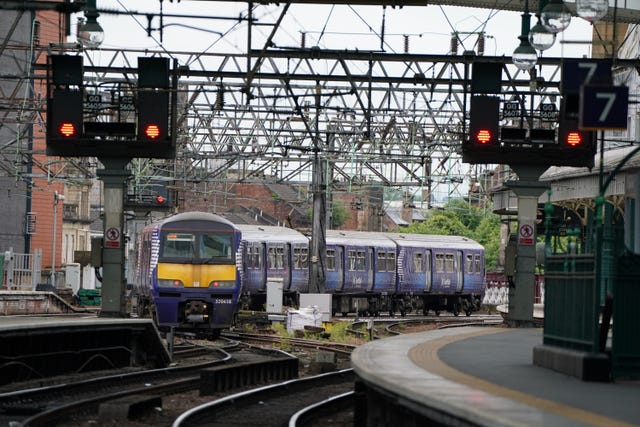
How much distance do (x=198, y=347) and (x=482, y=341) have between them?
12.8 m

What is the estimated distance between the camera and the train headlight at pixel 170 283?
35.1m

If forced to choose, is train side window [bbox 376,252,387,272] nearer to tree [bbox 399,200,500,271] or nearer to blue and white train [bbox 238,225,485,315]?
blue and white train [bbox 238,225,485,315]

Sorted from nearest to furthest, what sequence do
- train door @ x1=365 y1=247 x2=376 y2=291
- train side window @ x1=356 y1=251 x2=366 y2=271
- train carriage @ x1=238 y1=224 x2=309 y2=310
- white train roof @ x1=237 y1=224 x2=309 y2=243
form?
train carriage @ x1=238 y1=224 x2=309 y2=310
white train roof @ x1=237 y1=224 x2=309 y2=243
train side window @ x1=356 y1=251 x2=366 y2=271
train door @ x1=365 y1=247 x2=376 y2=291

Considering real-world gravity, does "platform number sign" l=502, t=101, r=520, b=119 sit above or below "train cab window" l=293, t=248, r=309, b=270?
above

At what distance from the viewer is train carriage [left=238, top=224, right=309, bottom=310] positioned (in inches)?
1959

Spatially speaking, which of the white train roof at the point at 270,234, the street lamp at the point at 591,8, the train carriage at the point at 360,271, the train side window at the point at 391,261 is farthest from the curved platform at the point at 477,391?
the train side window at the point at 391,261

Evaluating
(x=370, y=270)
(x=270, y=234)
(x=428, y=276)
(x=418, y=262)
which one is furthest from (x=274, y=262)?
(x=428, y=276)

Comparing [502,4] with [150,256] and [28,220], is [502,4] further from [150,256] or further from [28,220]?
[28,220]

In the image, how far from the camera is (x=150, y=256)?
36.4m

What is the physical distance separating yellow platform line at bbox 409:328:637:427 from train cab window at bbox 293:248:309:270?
35137 millimetres

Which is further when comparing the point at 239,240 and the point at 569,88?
the point at 239,240

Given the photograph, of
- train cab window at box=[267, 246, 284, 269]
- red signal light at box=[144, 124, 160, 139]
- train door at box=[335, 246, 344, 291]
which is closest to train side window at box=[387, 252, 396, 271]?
train door at box=[335, 246, 344, 291]

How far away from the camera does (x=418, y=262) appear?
187 feet

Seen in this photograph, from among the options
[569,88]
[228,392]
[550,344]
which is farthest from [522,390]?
[228,392]
